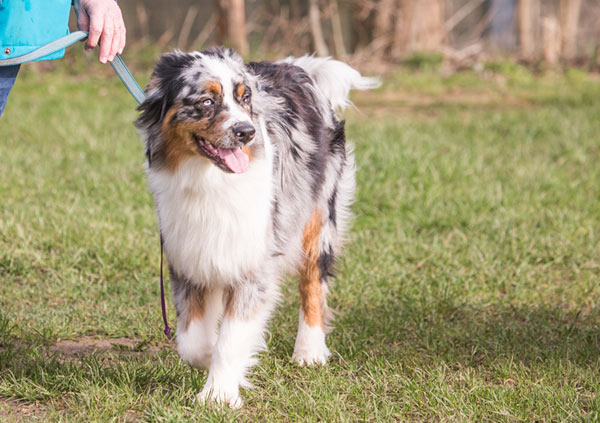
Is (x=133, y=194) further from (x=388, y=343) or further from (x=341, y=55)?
(x=341, y=55)

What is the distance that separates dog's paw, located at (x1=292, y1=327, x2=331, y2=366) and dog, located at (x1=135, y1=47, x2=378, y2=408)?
1.11ft

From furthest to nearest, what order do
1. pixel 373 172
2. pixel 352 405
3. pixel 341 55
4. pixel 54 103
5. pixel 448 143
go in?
pixel 341 55 → pixel 54 103 → pixel 448 143 → pixel 373 172 → pixel 352 405

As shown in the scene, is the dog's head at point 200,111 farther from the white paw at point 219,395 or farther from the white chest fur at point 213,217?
the white paw at point 219,395

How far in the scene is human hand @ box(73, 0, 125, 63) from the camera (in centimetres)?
265

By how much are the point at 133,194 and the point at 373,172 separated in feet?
5.92

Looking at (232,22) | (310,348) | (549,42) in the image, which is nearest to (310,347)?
(310,348)

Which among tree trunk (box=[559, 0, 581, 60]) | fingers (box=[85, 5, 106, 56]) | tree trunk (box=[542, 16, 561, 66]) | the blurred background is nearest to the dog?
fingers (box=[85, 5, 106, 56])

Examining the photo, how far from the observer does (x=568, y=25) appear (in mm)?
12031

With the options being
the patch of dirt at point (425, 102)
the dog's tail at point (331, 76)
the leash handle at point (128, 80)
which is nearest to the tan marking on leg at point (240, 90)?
the leash handle at point (128, 80)

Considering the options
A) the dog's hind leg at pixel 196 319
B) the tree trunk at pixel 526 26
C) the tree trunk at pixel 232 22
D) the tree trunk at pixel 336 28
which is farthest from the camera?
the tree trunk at pixel 526 26

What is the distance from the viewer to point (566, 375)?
3305mm

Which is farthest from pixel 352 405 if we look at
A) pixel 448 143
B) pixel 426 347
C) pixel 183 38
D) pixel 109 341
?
pixel 183 38

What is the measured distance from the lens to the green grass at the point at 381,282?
10.1ft

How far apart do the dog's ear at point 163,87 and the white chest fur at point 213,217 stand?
20 cm
